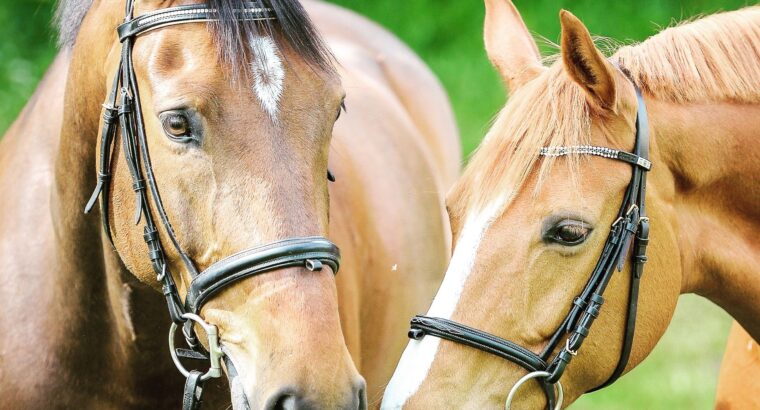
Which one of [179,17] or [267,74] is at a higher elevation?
[179,17]

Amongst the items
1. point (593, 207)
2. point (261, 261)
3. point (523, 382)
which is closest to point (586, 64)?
point (593, 207)

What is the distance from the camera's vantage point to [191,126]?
2447 mm

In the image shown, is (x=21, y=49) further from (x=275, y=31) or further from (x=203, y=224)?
(x=203, y=224)

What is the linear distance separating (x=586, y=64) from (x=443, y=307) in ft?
2.45

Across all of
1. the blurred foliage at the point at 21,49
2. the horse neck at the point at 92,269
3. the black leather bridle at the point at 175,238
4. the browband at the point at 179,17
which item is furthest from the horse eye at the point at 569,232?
the blurred foliage at the point at 21,49

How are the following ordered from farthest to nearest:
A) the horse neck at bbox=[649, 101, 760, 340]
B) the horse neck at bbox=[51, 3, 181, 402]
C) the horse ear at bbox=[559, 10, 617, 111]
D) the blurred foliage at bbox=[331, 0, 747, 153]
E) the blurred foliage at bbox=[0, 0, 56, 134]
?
the blurred foliage at bbox=[331, 0, 747, 153], the blurred foliage at bbox=[0, 0, 56, 134], the horse neck at bbox=[51, 3, 181, 402], the horse neck at bbox=[649, 101, 760, 340], the horse ear at bbox=[559, 10, 617, 111]

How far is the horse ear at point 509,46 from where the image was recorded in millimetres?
2969

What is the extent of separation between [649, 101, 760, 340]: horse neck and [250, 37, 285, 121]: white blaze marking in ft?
3.41

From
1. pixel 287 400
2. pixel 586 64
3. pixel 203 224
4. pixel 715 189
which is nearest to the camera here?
pixel 287 400

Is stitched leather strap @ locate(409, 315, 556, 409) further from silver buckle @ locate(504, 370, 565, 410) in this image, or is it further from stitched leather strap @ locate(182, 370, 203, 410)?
stitched leather strap @ locate(182, 370, 203, 410)

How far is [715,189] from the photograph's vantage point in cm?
275

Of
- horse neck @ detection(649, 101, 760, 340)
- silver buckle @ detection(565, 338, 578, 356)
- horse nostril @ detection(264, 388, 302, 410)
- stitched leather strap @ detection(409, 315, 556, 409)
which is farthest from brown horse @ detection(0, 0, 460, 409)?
horse neck @ detection(649, 101, 760, 340)

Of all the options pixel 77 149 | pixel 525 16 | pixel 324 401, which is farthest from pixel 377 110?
pixel 525 16

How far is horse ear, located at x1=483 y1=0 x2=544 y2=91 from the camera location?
2.97m
